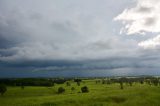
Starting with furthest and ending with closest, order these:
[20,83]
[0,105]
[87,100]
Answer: [20,83], [0,105], [87,100]

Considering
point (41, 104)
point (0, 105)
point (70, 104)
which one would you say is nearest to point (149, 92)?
point (70, 104)

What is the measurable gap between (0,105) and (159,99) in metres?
52.8

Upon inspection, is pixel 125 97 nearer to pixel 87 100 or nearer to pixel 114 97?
pixel 114 97

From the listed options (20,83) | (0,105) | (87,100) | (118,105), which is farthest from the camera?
(20,83)

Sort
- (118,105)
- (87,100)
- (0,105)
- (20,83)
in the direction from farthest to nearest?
(20,83)
(0,105)
(87,100)
(118,105)

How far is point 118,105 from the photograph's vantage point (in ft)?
245

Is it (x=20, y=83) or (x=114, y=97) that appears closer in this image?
(x=114, y=97)

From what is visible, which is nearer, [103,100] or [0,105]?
[103,100]

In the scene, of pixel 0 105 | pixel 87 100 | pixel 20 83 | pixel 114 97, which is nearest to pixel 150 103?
pixel 114 97

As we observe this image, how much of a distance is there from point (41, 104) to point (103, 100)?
19574 millimetres

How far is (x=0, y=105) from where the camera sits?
8606 cm

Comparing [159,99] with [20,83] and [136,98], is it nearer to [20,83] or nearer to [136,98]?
[136,98]

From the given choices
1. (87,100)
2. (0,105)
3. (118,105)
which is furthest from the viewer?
(0,105)

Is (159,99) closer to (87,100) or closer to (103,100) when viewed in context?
(103,100)
